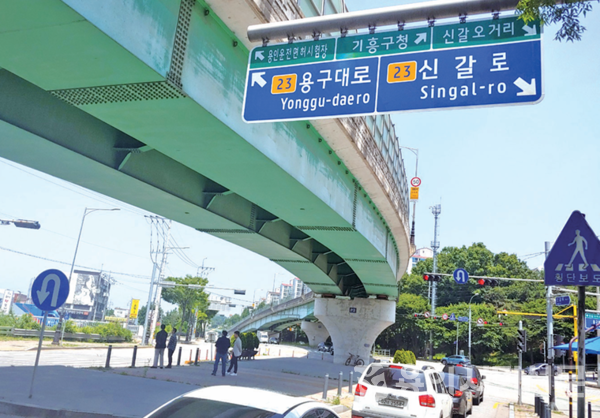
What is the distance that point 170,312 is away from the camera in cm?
12019

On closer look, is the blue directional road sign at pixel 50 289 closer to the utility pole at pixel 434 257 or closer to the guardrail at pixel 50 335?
the guardrail at pixel 50 335

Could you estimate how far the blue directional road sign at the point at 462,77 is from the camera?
506 centimetres

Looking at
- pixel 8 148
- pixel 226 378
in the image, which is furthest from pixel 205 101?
pixel 226 378

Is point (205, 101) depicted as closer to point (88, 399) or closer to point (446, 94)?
point (446, 94)

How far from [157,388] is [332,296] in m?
19.9

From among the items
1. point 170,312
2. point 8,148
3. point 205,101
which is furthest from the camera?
point 170,312

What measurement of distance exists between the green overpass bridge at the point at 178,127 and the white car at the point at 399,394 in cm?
430

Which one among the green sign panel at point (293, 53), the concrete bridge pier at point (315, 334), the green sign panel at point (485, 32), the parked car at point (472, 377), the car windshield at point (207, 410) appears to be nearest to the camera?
the car windshield at point (207, 410)

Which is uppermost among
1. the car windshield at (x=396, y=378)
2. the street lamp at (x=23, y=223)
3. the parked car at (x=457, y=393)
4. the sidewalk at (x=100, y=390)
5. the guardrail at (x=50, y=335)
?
the street lamp at (x=23, y=223)

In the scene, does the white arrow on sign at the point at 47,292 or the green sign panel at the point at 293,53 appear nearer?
the green sign panel at the point at 293,53

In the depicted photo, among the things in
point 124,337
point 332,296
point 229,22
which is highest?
point 229,22

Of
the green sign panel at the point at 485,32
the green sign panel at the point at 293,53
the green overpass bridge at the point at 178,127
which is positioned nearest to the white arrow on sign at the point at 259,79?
the green sign panel at the point at 293,53

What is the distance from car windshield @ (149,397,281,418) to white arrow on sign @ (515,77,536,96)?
395 cm

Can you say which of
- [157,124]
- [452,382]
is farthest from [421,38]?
[452,382]
